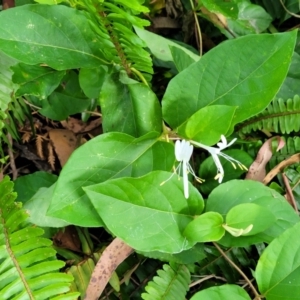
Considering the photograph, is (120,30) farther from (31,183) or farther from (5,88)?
(31,183)

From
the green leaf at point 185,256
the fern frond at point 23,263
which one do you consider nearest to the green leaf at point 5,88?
the fern frond at point 23,263

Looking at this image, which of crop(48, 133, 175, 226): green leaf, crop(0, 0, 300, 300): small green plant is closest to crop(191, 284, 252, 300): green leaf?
crop(0, 0, 300, 300): small green plant

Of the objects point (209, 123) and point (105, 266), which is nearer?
point (209, 123)

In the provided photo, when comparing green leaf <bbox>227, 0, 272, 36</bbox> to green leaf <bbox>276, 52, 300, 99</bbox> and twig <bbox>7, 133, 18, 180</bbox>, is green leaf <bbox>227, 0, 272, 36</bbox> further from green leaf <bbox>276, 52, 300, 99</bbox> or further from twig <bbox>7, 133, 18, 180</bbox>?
twig <bbox>7, 133, 18, 180</bbox>

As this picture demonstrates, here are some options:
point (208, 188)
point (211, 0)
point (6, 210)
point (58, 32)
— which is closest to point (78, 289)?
point (6, 210)

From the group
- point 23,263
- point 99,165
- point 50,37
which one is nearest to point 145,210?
point 99,165

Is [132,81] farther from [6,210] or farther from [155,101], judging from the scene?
[6,210]

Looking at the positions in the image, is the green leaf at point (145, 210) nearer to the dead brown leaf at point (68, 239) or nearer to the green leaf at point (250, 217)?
the green leaf at point (250, 217)

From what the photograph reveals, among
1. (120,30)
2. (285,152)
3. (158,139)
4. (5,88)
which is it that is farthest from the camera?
(285,152)
